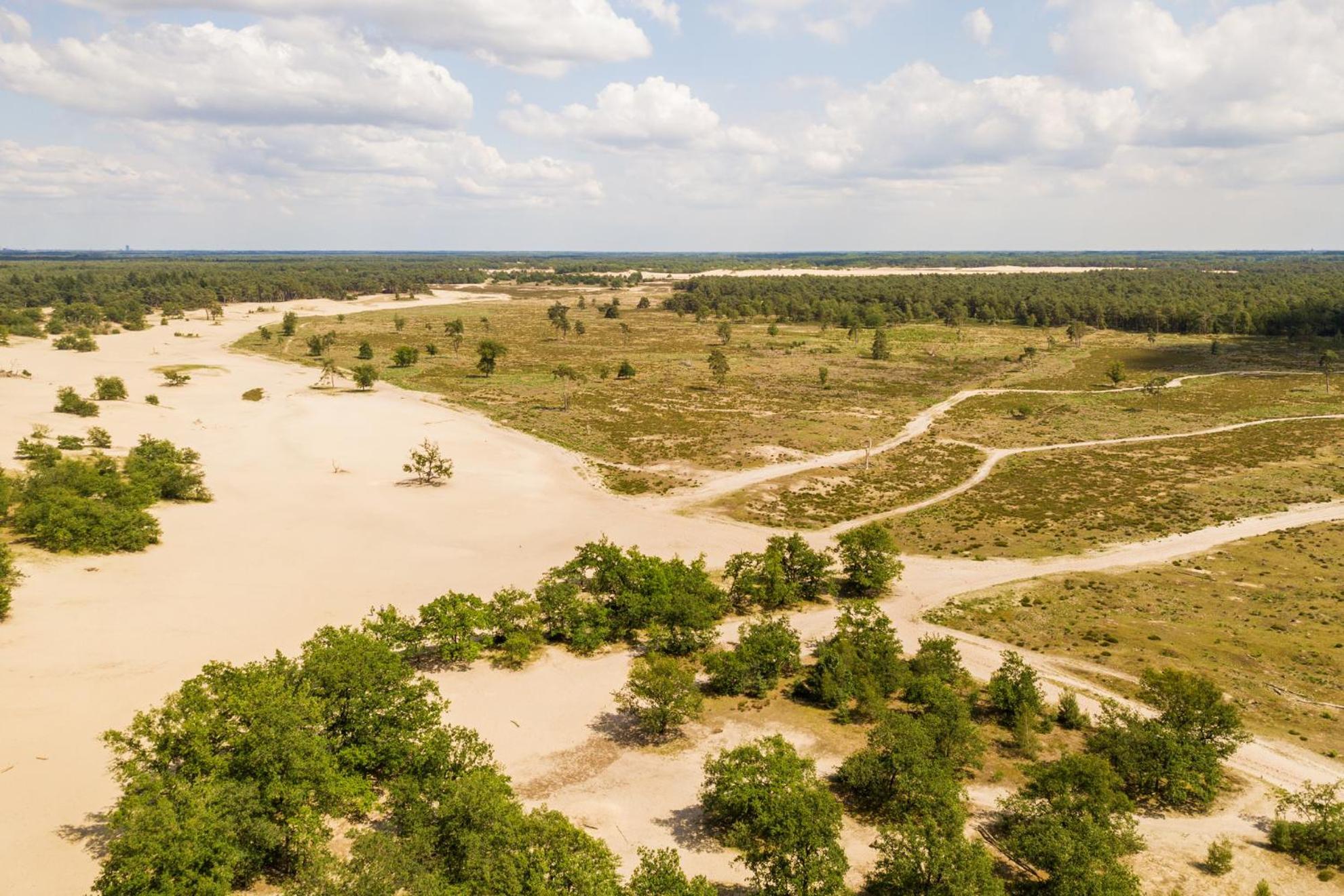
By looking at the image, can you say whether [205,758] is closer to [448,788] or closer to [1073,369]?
[448,788]

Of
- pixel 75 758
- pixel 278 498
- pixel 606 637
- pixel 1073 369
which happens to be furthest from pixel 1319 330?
pixel 75 758

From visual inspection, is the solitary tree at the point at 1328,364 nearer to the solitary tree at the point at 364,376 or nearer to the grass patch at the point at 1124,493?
the grass patch at the point at 1124,493

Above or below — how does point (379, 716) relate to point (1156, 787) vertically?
above

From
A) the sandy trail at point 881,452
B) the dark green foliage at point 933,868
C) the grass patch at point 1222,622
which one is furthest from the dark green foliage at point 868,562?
the dark green foliage at point 933,868

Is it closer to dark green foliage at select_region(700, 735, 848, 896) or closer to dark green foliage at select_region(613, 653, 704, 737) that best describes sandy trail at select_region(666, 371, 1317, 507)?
dark green foliage at select_region(613, 653, 704, 737)

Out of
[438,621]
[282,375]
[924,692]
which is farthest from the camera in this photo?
[282,375]
